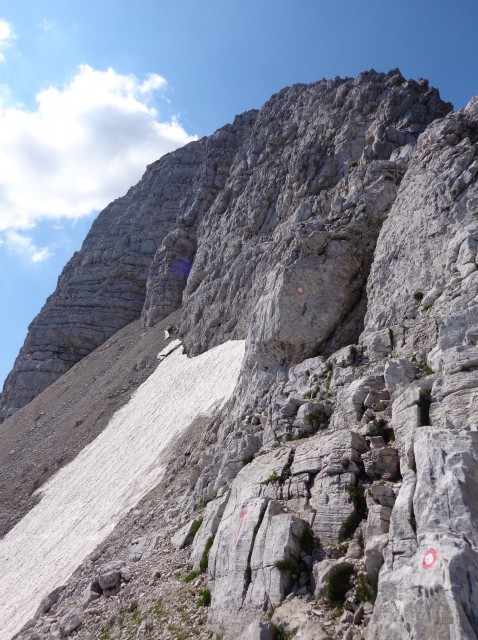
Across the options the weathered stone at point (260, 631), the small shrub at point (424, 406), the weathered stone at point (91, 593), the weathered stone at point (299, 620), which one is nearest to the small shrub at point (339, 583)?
the weathered stone at point (299, 620)

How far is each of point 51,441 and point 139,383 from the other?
8569mm

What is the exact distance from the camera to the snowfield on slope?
24344mm

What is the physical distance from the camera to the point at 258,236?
51906 millimetres

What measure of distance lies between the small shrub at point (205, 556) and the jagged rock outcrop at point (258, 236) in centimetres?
1003

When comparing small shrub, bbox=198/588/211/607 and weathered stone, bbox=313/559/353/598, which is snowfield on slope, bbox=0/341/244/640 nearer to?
small shrub, bbox=198/588/211/607

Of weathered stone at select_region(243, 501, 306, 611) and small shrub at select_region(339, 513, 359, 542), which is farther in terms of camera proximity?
small shrub at select_region(339, 513, 359, 542)

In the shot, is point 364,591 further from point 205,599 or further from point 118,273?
point 118,273

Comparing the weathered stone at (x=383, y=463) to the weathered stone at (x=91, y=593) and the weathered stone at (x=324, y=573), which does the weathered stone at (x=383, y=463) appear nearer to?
the weathered stone at (x=324, y=573)

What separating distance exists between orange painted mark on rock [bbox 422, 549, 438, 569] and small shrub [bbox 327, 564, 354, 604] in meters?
2.33

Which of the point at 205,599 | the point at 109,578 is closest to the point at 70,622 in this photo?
the point at 109,578

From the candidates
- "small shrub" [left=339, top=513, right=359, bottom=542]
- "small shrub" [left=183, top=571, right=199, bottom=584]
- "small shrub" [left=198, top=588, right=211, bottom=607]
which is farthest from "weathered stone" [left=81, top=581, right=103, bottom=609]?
"small shrub" [left=339, top=513, right=359, bottom=542]

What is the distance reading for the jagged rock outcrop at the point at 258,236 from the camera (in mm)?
25469

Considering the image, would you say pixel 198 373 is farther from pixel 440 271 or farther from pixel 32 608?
pixel 440 271

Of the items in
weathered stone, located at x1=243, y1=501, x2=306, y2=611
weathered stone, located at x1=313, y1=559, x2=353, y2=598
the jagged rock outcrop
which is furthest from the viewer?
the jagged rock outcrop
